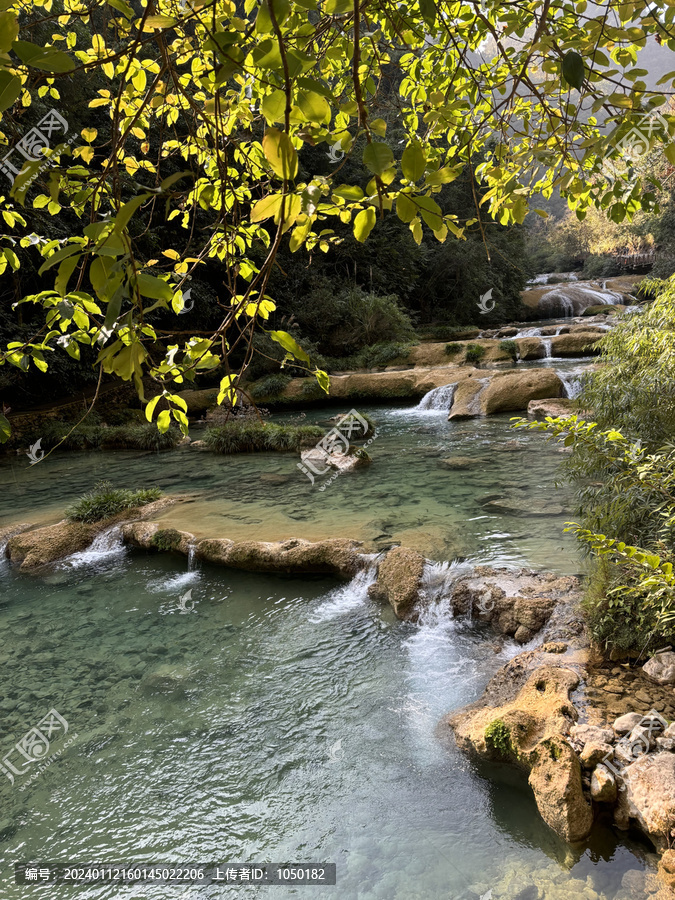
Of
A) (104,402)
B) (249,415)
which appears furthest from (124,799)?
(104,402)

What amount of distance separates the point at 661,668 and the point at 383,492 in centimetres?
477

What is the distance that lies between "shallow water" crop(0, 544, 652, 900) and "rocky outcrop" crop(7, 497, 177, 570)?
1230 mm

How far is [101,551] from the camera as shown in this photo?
22.8 feet

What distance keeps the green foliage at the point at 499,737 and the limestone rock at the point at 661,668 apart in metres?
0.99

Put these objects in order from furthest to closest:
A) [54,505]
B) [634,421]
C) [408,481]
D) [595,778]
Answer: [54,505] < [408,481] < [634,421] < [595,778]

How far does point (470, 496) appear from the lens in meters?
7.21

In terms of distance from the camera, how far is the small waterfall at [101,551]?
22.1 ft

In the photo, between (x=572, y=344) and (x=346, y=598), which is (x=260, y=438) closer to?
(x=346, y=598)

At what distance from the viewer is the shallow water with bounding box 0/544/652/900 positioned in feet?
8.93

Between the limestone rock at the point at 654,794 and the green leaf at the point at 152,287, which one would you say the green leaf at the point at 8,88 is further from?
the limestone rock at the point at 654,794

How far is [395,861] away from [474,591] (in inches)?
91.7

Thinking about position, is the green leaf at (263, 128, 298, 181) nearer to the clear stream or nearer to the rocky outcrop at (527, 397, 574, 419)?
the clear stream

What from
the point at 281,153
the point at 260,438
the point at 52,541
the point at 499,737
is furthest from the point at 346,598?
the point at 260,438

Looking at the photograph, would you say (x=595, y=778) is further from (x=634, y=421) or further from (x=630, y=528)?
(x=634, y=421)
